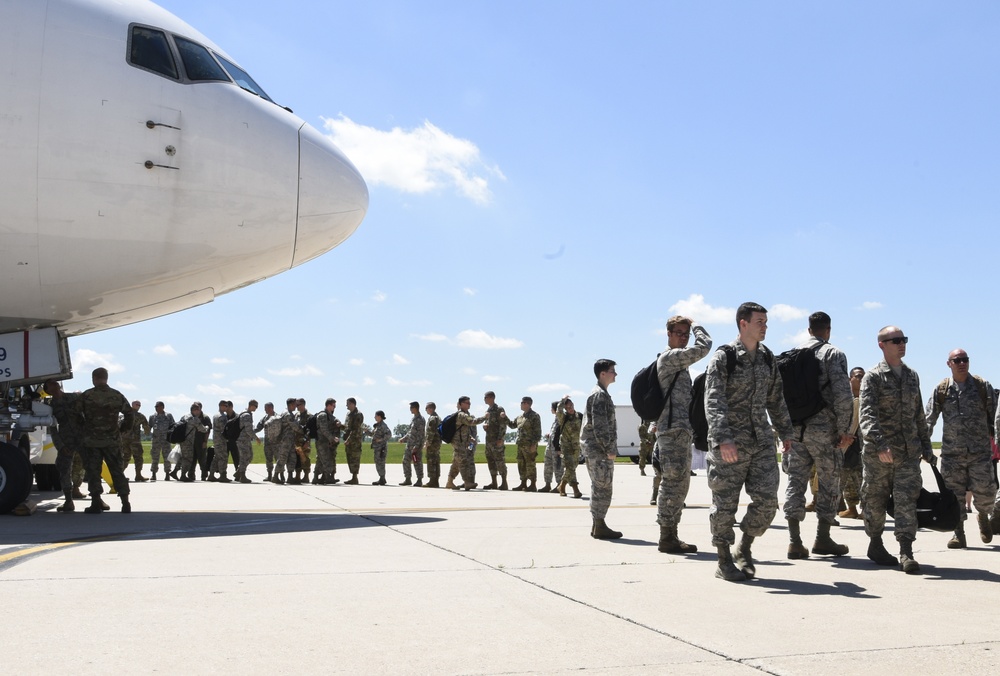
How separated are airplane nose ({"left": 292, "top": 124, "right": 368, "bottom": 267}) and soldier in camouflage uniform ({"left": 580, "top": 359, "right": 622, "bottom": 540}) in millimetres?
3447

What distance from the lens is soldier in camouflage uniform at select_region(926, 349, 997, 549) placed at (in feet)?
25.6

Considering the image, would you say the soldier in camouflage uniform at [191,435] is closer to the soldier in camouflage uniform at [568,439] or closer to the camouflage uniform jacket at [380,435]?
the camouflage uniform jacket at [380,435]

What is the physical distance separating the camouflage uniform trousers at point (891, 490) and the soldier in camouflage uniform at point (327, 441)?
14253mm

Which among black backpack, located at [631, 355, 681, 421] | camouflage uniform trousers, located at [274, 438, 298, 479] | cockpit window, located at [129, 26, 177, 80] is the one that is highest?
cockpit window, located at [129, 26, 177, 80]

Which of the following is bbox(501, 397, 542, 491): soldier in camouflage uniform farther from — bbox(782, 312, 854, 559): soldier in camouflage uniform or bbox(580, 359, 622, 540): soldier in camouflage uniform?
bbox(782, 312, 854, 559): soldier in camouflage uniform

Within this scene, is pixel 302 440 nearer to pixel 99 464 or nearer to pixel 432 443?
pixel 432 443

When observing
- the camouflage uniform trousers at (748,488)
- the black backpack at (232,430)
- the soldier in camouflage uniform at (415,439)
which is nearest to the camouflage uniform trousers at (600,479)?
the camouflage uniform trousers at (748,488)

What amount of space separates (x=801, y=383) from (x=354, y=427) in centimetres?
1415

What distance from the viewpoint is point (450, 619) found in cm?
453

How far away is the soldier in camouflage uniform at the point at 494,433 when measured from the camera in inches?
685

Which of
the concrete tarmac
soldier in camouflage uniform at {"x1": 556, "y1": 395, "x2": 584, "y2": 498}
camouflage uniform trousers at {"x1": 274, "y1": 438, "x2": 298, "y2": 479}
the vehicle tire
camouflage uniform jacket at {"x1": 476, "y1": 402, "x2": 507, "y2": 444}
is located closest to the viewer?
the concrete tarmac

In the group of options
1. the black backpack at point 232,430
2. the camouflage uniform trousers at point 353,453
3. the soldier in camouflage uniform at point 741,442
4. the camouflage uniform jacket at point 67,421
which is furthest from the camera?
the black backpack at point 232,430

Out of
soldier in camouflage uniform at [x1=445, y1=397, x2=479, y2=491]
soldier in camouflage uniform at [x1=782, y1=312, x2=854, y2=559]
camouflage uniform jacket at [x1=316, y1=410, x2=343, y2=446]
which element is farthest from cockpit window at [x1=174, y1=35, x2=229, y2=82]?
camouflage uniform jacket at [x1=316, y1=410, x2=343, y2=446]

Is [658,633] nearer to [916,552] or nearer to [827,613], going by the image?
[827,613]
